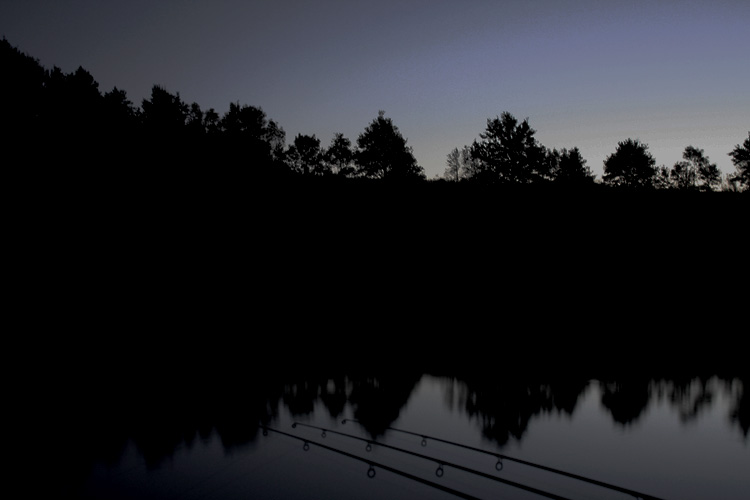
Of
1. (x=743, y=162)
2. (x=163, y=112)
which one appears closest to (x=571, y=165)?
(x=743, y=162)

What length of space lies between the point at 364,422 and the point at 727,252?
153ft

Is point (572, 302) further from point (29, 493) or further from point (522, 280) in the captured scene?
point (29, 493)

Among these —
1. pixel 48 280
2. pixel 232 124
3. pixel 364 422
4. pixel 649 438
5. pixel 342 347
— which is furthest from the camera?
pixel 232 124

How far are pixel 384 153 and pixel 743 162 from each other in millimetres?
54314

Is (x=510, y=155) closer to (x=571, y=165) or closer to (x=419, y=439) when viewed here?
(x=571, y=165)

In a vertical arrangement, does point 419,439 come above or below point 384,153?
below

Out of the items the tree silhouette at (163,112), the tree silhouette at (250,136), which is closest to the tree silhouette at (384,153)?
the tree silhouette at (250,136)

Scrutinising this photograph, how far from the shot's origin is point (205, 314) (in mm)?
42188

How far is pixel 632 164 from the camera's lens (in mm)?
71125

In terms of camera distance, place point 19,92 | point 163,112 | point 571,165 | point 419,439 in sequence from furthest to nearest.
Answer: point 571,165 → point 163,112 → point 19,92 → point 419,439

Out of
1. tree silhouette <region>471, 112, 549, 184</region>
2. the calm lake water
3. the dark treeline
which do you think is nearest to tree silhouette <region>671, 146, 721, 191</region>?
the dark treeline

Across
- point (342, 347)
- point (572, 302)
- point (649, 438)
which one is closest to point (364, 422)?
point (649, 438)

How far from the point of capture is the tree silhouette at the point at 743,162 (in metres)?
69.8

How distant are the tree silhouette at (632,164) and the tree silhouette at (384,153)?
104 feet
